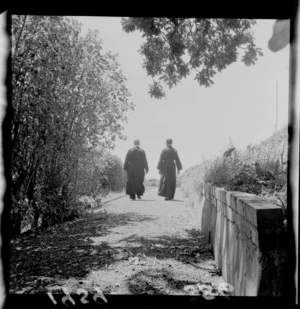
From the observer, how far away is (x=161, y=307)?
5.90 feet

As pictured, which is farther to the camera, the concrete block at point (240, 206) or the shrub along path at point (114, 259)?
the shrub along path at point (114, 259)

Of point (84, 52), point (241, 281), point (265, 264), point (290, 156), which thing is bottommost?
point (241, 281)

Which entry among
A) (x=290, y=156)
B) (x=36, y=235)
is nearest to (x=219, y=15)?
(x=290, y=156)

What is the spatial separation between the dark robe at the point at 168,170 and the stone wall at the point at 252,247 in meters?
5.32

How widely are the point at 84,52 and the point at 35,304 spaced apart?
17.8 ft

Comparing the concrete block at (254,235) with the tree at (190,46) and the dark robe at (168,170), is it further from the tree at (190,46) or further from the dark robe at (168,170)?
the dark robe at (168,170)

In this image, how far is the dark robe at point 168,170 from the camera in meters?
8.88

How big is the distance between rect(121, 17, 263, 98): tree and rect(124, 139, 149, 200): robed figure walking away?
4.61 m

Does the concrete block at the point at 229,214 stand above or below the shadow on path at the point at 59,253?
above

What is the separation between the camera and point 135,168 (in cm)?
1079

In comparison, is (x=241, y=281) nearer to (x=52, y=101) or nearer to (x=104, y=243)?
(x=104, y=243)

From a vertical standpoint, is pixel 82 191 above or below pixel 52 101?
below

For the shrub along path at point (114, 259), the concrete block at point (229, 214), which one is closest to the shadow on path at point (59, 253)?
the shrub along path at point (114, 259)

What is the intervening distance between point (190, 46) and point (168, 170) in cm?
525
